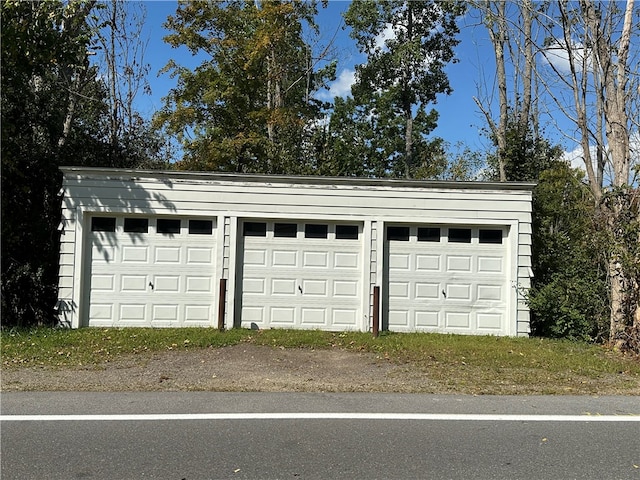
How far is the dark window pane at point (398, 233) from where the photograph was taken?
10.5m

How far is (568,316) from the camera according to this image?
10.2 m

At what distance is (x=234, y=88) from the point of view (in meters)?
18.2

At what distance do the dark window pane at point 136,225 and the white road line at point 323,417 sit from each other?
5.78 m

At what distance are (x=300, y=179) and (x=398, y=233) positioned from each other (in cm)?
238

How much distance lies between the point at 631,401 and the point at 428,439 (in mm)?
3030

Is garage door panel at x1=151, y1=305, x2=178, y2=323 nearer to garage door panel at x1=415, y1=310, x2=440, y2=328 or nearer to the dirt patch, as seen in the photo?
the dirt patch

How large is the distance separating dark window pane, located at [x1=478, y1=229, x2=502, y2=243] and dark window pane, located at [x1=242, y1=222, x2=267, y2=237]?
459 cm

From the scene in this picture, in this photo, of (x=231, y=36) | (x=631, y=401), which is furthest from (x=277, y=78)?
(x=631, y=401)

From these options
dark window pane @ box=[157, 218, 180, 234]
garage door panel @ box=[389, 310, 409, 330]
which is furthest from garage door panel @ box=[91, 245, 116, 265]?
garage door panel @ box=[389, 310, 409, 330]

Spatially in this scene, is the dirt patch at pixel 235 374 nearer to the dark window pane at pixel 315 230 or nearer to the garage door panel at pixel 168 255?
the garage door panel at pixel 168 255

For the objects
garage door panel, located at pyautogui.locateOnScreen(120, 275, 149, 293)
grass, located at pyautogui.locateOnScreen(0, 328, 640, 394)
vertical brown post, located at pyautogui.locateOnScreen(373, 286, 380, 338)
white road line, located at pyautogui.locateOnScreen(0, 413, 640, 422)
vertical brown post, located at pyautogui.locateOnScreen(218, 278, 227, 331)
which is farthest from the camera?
garage door panel, located at pyautogui.locateOnScreen(120, 275, 149, 293)

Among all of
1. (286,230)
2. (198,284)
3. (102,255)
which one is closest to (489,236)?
(286,230)

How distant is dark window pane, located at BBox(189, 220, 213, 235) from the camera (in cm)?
1036

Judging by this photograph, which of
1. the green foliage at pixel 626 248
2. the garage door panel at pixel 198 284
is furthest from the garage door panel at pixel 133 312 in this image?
the green foliage at pixel 626 248
